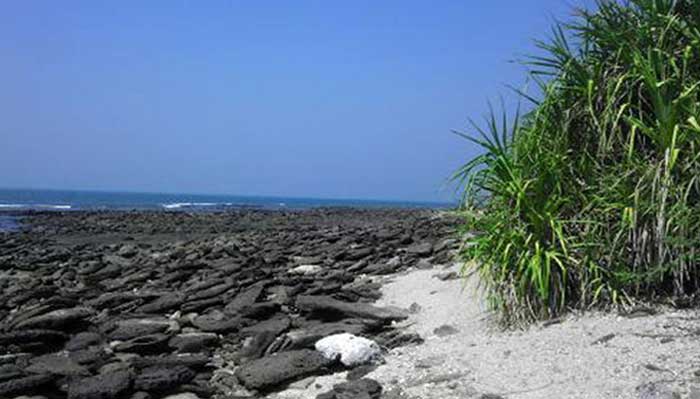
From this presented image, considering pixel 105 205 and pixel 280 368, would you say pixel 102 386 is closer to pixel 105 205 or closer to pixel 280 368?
pixel 280 368

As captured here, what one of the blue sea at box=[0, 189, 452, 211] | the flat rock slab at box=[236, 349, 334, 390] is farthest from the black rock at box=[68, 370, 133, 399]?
the blue sea at box=[0, 189, 452, 211]

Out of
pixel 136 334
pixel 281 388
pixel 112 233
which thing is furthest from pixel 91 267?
pixel 112 233

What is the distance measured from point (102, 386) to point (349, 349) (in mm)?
1892

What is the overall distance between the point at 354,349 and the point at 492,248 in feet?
4.74

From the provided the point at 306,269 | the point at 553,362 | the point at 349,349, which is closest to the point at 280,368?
the point at 349,349

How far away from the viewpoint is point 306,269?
10273 mm

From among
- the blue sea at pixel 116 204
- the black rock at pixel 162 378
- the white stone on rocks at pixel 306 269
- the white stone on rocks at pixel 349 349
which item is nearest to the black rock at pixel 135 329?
the black rock at pixel 162 378

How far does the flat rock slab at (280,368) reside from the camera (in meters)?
4.92

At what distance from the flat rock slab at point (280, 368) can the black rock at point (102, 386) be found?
87cm

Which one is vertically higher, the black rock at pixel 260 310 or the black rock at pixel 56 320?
the black rock at pixel 260 310

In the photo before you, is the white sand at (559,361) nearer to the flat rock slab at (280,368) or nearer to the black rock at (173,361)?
the flat rock slab at (280,368)

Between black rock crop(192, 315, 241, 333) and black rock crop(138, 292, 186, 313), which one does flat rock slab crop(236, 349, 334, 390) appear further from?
black rock crop(138, 292, 186, 313)

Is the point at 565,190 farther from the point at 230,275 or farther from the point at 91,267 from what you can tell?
the point at 91,267

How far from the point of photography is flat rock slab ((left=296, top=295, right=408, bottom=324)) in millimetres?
6539
